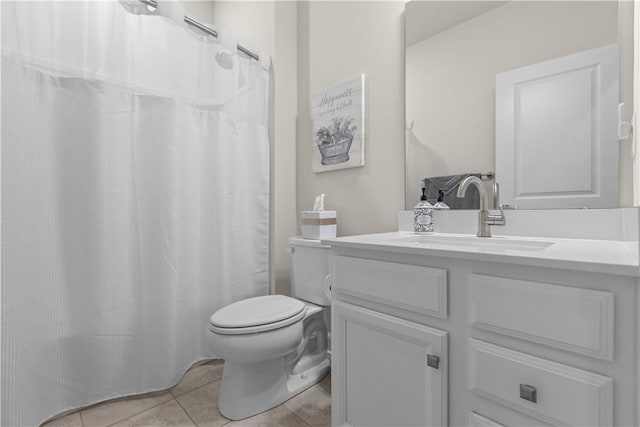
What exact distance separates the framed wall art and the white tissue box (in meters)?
0.30

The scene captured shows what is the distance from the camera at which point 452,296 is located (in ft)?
2.56

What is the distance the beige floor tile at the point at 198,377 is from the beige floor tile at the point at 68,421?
0.36m

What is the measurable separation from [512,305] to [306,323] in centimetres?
106

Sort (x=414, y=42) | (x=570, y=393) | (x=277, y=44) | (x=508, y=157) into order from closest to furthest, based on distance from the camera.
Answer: (x=570, y=393)
(x=508, y=157)
(x=414, y=42)
(x=277, y=44)

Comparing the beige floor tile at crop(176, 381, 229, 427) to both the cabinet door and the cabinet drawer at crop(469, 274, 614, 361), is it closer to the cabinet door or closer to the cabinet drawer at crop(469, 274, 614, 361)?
the cabinet door

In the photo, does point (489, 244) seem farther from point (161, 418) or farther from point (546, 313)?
point (161, 418)

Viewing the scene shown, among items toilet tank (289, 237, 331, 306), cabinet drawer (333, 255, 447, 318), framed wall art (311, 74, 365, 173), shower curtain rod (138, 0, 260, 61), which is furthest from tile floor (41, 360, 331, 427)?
shower curtain rod (138, 0, 260, 61)

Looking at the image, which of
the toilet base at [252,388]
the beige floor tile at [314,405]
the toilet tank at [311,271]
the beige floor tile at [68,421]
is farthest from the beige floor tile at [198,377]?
the toilet tank at [311,271]

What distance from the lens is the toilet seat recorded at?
122 centimetres

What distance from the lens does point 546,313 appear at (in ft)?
2.06

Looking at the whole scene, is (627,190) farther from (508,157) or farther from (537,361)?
(537,361)

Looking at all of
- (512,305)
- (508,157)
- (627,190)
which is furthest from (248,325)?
(627,190)

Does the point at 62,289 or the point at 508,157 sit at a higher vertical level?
the point at 508,157

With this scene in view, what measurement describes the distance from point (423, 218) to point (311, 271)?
0.65 metres
